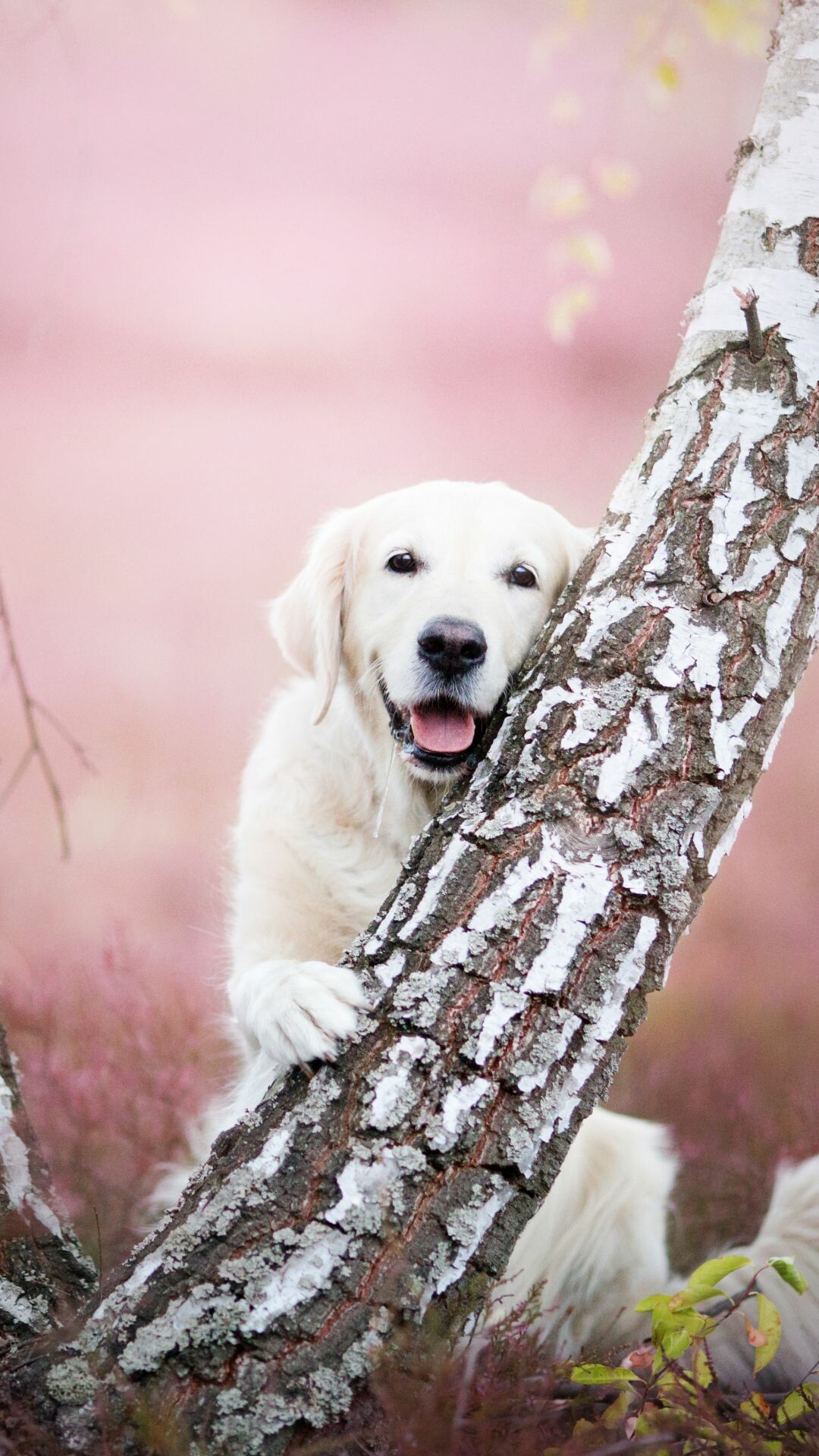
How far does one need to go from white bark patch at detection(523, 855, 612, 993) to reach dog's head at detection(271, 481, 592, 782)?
38cm

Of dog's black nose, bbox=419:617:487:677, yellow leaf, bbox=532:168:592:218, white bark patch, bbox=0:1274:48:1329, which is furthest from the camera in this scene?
yellow leaf, bbox=532:168:592:218

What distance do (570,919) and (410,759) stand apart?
2.17 ft

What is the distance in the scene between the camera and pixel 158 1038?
2.96 metres

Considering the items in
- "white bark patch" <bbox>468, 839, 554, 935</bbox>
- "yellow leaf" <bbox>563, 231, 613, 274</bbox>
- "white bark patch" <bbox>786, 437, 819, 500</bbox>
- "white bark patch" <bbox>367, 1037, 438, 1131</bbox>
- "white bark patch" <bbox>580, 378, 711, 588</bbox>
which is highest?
"yellow leaf" <bbox>563, 231, 613, 274</bbox>

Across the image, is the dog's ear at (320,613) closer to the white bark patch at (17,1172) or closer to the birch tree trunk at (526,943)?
the birch tree trunk at (526,943)

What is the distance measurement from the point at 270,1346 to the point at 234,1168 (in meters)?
0.18

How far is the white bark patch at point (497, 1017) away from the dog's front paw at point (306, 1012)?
161 mm

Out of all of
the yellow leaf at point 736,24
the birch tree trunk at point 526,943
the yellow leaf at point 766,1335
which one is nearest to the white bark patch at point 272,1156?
the birch tree trunk at point 526,943

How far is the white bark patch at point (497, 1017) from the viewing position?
1128 mm

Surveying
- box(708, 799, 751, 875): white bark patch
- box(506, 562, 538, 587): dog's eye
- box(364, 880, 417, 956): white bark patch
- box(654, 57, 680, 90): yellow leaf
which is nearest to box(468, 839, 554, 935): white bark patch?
box(364, 880, 417, 956): white bark patch

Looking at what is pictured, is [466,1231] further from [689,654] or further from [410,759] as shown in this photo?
[410,759]

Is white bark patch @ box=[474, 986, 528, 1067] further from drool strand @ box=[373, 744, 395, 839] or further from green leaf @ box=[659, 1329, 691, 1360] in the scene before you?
drool strand @ box=[373, 744, 395, 839]

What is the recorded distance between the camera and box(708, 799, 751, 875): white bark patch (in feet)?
4.20

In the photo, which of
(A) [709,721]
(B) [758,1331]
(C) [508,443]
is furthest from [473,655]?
(C) [508,443]
